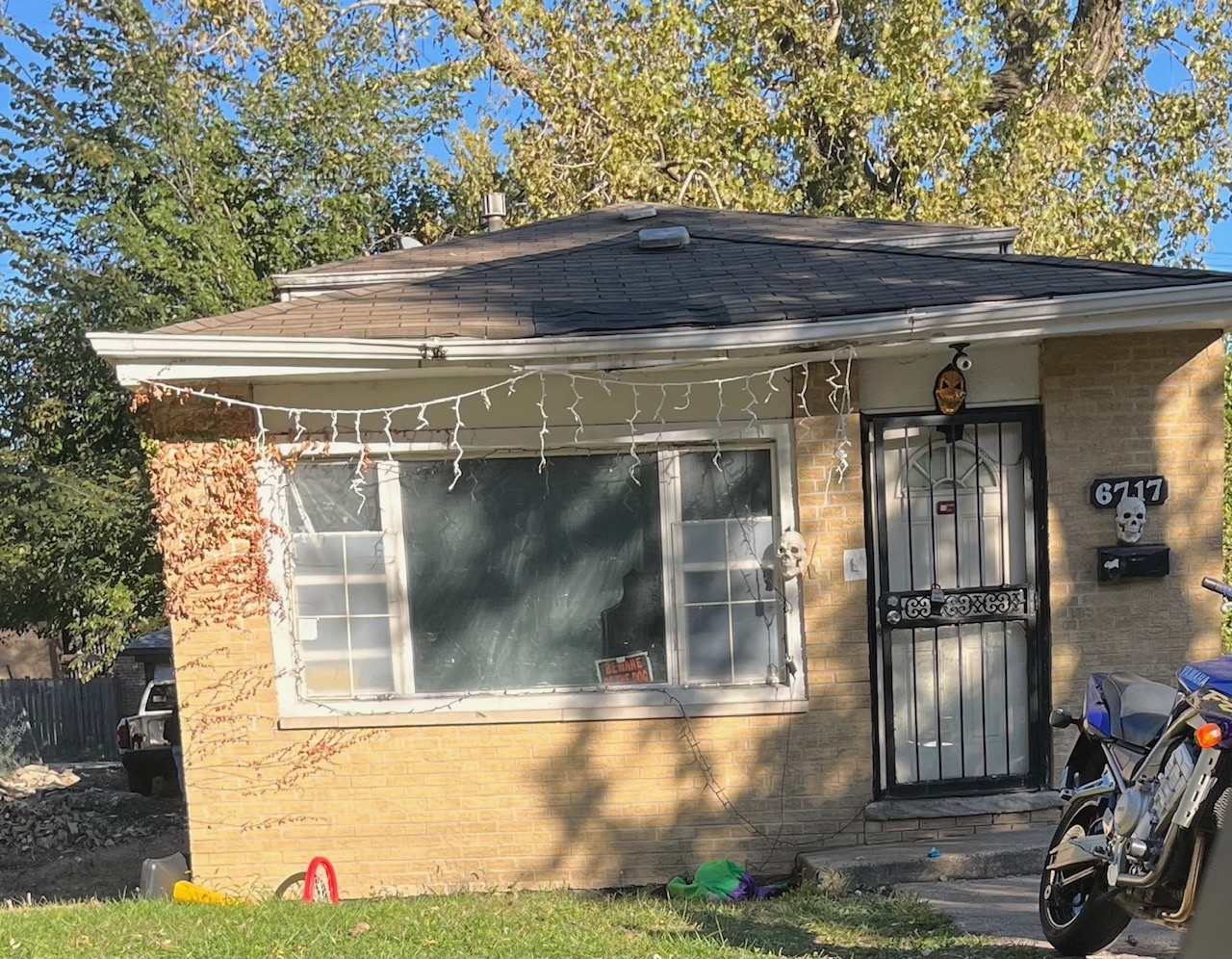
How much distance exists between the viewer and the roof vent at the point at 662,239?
779cm

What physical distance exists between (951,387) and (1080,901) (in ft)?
9.30

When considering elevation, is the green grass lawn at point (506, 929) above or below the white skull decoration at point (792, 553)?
below

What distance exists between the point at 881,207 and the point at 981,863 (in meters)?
12.1

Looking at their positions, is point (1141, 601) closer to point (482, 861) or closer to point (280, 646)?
point (482, 861)

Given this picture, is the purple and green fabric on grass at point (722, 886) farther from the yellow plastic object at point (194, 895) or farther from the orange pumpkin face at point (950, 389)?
the orange pumpkin face at point (950, 389)

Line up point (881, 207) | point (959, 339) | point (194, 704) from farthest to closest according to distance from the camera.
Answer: point (881, 207) < point (194, 704) < point (959, 339)

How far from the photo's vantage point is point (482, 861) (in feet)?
21.5

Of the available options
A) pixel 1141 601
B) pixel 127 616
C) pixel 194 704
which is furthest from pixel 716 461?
pixel 127 616

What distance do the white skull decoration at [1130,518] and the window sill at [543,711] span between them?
2036 mm

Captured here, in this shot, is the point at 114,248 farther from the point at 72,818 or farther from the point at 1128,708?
the point at 1128,708

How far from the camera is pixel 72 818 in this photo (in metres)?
10.8

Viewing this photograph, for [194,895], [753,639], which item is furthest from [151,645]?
[753,639]

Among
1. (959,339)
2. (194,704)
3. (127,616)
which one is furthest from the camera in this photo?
(127,616)

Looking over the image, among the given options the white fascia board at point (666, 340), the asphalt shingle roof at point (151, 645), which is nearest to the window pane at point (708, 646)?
the white fascia board at point (666, 340)
